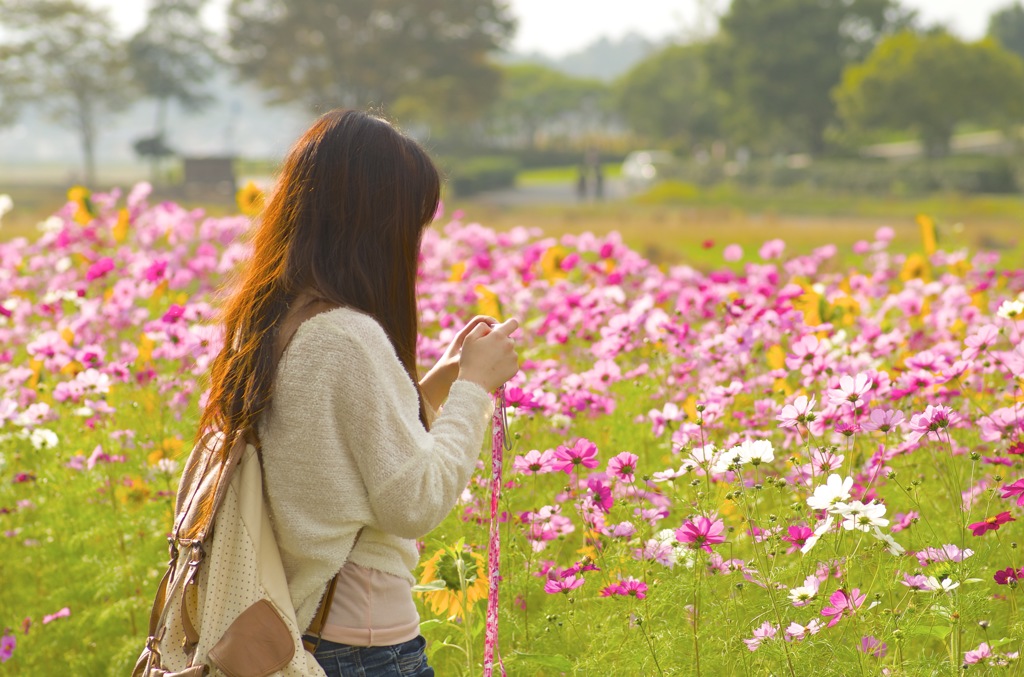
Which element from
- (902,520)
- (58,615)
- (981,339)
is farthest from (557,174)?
(902,520)

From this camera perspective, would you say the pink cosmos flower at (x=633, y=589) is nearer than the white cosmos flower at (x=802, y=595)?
No

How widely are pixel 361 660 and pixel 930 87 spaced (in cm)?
3939

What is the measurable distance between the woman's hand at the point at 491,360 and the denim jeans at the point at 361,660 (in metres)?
0.40

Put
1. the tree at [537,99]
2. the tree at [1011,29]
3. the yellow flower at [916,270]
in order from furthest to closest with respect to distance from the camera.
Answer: the tree at [537,99] < the tree at [1011,29] < the yellow flower at [916,270]

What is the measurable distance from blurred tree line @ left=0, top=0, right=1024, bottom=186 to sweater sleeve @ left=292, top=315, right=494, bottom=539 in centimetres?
3342

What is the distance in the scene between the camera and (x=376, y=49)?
40.2m

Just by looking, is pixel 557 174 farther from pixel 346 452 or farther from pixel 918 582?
pixel 346 452

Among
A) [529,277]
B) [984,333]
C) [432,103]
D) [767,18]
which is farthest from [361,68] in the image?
[984,333]

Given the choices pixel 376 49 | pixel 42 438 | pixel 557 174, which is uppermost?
pixel 376 49

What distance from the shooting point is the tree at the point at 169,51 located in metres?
49.5

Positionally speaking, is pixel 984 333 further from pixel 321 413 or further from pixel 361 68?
pixel 361 68

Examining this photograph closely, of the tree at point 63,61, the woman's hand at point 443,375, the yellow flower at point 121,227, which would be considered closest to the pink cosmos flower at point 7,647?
the woman's hand at point 443,375

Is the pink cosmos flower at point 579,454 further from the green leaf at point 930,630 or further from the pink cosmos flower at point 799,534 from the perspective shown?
the green leaf at point 930,630

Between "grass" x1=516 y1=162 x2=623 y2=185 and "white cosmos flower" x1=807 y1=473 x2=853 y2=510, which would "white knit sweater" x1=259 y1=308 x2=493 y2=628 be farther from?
"grass" x1=516 y1=162 x2=623 y2=185
